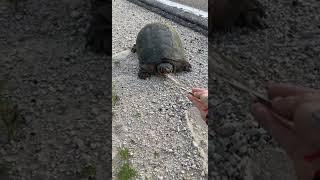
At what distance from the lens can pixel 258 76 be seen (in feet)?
3.68

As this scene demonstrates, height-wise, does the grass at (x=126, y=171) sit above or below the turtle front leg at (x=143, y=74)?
above

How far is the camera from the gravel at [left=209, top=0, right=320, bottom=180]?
1.12 meters

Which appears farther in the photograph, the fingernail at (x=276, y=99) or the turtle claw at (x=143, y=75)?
the turtle claw at (x=143, y=75)

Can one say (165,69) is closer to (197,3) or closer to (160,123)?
(160,123)

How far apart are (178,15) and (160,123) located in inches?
75.3

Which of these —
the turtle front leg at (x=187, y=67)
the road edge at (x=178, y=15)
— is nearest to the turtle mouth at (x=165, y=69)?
the turtle front leg at (x=187, y=67)

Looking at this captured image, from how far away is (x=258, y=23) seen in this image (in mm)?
1122

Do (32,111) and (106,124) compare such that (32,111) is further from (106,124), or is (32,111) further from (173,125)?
(173,125)

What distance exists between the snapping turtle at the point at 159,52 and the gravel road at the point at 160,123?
0.06 meters

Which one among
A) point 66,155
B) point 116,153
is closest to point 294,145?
point 66,155

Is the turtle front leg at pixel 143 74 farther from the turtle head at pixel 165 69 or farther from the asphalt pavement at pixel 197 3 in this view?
the asphalt pavement at pixel 197 3

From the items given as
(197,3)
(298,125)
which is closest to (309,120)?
(298,125)

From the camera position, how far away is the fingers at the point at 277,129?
36.7 inches

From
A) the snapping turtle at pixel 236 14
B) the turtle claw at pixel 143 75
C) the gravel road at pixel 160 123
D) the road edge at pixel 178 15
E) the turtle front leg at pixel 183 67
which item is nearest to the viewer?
the snapping turtle at pixel 236 14
